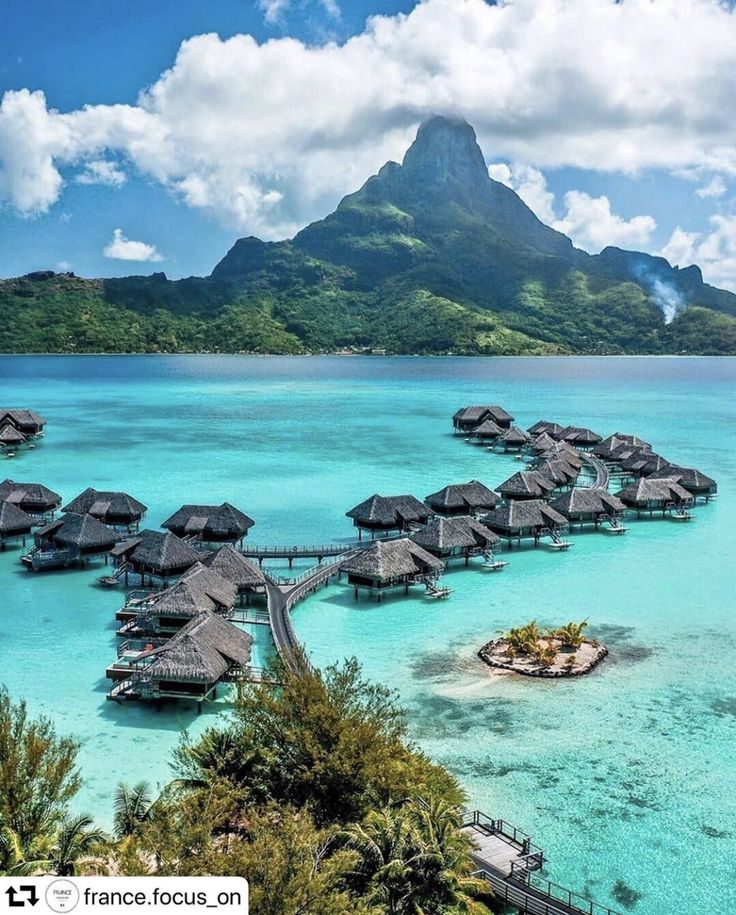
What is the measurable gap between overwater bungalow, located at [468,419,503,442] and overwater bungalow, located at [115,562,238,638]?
1887 inches

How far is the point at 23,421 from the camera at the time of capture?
73.6 metres

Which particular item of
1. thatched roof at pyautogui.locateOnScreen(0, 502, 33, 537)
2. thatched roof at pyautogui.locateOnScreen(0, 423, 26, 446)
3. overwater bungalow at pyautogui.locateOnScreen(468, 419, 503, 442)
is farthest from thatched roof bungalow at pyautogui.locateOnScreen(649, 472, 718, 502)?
thatched roof at pyautogui.locateOnScreen(0, 423, 26, 446)

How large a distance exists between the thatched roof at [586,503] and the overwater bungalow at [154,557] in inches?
800

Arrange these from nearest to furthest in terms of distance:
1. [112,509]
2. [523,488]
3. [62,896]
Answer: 1. [62,896]
2. [112,509]
3. [523,488]

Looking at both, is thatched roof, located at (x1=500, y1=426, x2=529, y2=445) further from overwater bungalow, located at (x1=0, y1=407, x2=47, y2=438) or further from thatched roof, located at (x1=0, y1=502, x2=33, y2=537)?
overwater bungalow, located at (x1=0, y1=407, x2=47, y2=438)

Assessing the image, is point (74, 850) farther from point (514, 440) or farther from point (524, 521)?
point (514, 440)

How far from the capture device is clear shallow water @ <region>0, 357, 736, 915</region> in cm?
1756

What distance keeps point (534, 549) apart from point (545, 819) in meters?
23.1

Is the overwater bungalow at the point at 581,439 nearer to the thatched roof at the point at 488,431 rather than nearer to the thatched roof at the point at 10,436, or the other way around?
the thatched roof at the point at 488,431

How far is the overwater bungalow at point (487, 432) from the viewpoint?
241 ft

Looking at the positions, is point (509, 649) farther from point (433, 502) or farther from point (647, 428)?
point (647, 428)

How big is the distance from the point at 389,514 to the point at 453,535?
5.21 meters

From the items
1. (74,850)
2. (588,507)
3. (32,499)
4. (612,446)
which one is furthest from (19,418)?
(74,850)

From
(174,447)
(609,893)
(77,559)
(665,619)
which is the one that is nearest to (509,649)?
(665,619)
